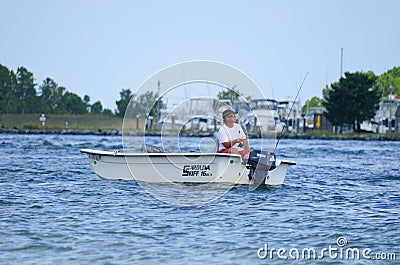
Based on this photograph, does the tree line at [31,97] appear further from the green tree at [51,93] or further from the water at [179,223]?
the water at [179,223]

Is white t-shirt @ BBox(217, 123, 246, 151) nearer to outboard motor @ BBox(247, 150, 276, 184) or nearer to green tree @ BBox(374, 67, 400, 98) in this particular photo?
outboard motor @ BBox(247, 150, 276, 184)

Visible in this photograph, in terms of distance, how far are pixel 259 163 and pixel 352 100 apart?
185 ft

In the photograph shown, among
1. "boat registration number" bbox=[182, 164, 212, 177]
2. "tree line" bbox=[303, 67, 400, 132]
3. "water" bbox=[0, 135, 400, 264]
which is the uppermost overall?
"tree line" bbox=[303, 67, 400, 132]

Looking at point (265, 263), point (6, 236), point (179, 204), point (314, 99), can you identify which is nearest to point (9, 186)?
point (179, 204)

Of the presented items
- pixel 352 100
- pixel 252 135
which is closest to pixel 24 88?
pixel 252 135

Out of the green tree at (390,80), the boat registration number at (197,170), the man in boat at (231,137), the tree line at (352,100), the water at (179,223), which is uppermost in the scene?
the green tree at (390,80)

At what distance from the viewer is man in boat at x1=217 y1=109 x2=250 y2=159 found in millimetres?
16859

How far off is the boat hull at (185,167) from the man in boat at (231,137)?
0.93ft

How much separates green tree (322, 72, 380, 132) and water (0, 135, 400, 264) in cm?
5281

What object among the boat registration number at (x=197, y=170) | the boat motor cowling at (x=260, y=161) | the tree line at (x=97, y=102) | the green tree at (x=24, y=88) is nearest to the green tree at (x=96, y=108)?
the tree line at (x=97, y=102)

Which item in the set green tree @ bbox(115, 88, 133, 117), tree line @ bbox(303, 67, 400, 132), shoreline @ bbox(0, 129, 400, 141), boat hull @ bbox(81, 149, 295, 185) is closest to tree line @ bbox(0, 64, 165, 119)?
green tree @ bbox(115, 88, 133, 117)

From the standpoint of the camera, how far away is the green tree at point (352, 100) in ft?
234

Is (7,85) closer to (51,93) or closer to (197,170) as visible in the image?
(51,93)

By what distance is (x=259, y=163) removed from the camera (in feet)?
55.2
